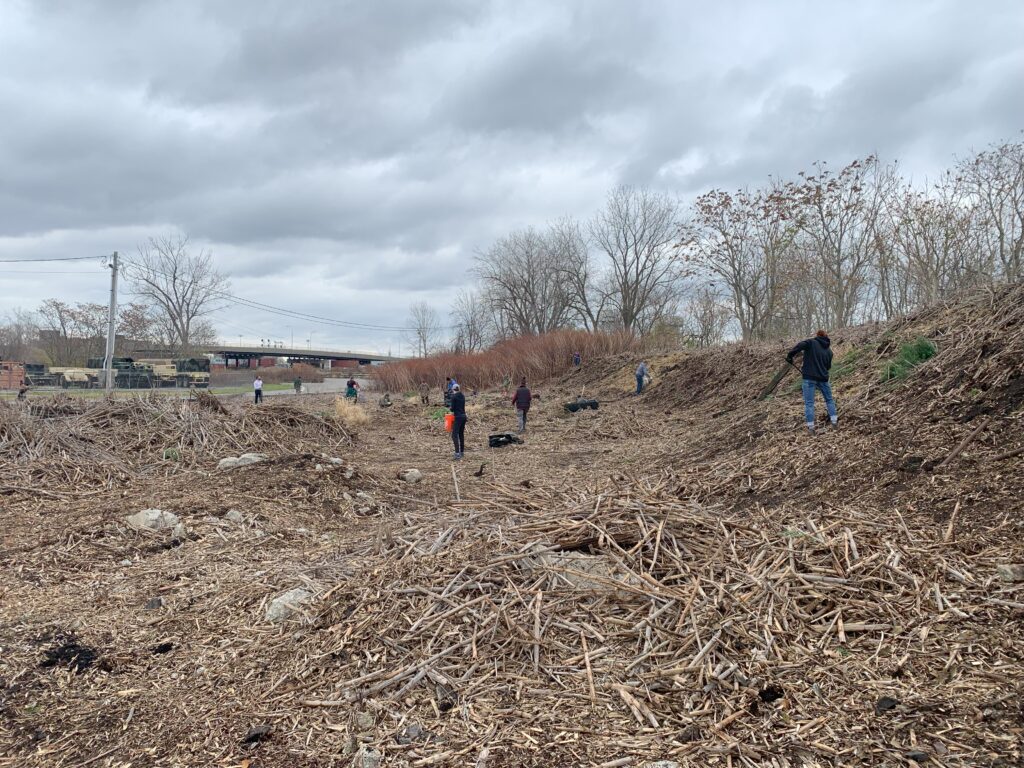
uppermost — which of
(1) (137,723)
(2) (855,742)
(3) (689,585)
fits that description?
(3) (689,585)

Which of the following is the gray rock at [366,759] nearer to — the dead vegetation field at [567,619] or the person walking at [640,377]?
the dead vegetation field at [567,619]

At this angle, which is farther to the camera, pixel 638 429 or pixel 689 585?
pixel 638 429

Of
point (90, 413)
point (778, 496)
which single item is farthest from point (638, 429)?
point (90, 413)

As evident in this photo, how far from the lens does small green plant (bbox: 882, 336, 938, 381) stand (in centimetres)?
783

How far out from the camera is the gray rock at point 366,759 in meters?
2.33

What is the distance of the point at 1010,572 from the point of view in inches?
119

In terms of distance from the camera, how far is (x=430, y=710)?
2600 millimetres

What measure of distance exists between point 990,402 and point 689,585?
164 inches

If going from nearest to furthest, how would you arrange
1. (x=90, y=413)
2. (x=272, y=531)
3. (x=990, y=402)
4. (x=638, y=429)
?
1. (x=990, y=402)
2. (x=272, y=531)
3. (x=90, y=413)
4. (x=638, y=429)

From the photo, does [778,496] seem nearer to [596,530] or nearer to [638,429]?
A: [596,530]

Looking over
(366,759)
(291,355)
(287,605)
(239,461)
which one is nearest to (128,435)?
(239,461)

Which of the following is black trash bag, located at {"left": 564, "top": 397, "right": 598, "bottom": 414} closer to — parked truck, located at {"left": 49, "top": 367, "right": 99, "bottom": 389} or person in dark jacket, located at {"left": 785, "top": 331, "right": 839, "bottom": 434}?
person in dark jacket, located at {"left": 785, "top": 331, "right": 839, "bottom": 434}

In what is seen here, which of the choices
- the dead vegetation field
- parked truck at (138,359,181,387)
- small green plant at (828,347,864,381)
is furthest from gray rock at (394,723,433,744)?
parked truck at (138,359,181,387)

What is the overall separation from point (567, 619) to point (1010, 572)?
2244 millimetres
